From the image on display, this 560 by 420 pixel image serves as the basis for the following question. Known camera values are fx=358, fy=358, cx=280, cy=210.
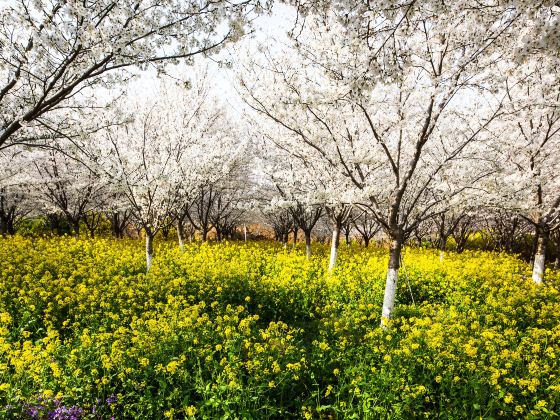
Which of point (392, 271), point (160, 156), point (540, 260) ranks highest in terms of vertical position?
point (160, 156)

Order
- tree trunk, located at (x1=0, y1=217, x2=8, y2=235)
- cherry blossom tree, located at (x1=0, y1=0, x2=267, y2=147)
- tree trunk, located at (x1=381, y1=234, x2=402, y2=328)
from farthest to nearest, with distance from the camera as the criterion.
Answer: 1. tree trunk, located at (x1=0, y1=217, x2=8, y2=235)
2. tree trunk, located at (x1=381, y1=234, x2=402, y2=328)
3. cherry blossom tree, located at (x1=0, y1=0, x2=267, y2=147)

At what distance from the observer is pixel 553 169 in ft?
40.5

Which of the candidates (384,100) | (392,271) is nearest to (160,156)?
(384,100)

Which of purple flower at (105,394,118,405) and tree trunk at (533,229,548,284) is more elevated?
tree trunk at (533,229,548,284)

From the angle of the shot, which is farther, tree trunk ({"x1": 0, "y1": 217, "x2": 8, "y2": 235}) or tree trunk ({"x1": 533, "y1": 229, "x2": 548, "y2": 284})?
tree trunk ({"x1": 0, "y1": 217, "x2": 8, "y2": 235})

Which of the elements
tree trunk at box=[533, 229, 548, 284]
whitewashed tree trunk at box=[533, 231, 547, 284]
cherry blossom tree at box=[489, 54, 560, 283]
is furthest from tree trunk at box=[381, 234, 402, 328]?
whitewashed tree trunk at box=[533, 231, 547, 284]

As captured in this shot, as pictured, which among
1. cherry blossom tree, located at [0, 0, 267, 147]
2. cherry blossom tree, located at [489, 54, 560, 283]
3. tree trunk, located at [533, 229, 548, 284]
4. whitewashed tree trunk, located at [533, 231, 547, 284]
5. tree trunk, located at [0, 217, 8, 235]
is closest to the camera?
cherry blossom tree, located at [0, 0, 267, 147]

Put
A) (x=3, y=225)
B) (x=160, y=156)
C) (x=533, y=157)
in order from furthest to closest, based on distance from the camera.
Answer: (x=3, y=225)
(x=160, y=156)
(x=533, y=157)

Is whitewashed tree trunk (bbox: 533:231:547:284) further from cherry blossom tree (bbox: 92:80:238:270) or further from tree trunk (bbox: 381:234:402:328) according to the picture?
cherry blossom tree (bbox: 92:80:238:270)

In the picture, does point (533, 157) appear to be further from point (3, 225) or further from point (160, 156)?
point (3, 225)

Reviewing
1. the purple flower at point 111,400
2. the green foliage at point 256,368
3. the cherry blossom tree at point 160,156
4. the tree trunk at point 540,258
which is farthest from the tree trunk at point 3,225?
the tree trunk at point 540,258

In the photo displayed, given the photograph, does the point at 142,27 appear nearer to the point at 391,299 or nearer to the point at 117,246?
the point at 391,299

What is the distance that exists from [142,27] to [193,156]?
9.39 m

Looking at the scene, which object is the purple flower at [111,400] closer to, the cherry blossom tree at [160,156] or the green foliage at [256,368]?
the green foliage at [256,368]
